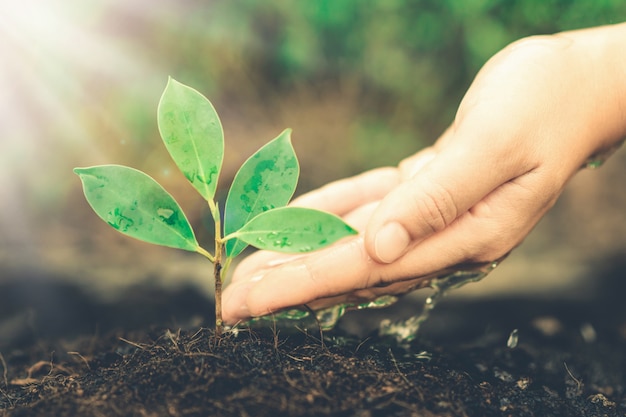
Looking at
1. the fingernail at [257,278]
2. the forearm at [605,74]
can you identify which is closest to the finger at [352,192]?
the fingernail at [257,278]

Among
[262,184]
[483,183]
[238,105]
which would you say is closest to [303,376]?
[262,184]

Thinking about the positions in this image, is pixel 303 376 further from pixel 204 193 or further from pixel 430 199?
pixel 430 199

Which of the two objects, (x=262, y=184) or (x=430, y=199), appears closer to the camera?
(x=262, y=184)

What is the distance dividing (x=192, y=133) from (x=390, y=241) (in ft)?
1.39

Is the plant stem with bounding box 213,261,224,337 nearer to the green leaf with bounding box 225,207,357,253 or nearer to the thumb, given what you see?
the green leaf with bounding box 225,207,357,253

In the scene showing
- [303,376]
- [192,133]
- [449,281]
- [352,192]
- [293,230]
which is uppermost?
[192,133]

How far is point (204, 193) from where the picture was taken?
85 centimetres

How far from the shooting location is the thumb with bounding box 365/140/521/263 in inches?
41.1

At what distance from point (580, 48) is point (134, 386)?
1.20m

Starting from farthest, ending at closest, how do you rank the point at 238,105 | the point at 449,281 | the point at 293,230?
the point at 238,105
the point at 449,281
the point at 293,230

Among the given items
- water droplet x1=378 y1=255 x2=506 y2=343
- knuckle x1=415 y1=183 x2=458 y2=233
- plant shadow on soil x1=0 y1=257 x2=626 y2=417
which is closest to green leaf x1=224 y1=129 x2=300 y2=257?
plant shadow on soil x1=0 y1=257 x2=626 y2=417

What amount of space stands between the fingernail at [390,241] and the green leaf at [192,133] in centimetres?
35

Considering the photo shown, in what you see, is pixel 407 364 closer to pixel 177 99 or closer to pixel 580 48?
pixel 177 99

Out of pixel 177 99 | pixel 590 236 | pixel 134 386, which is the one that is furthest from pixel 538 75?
pixel 590 236
